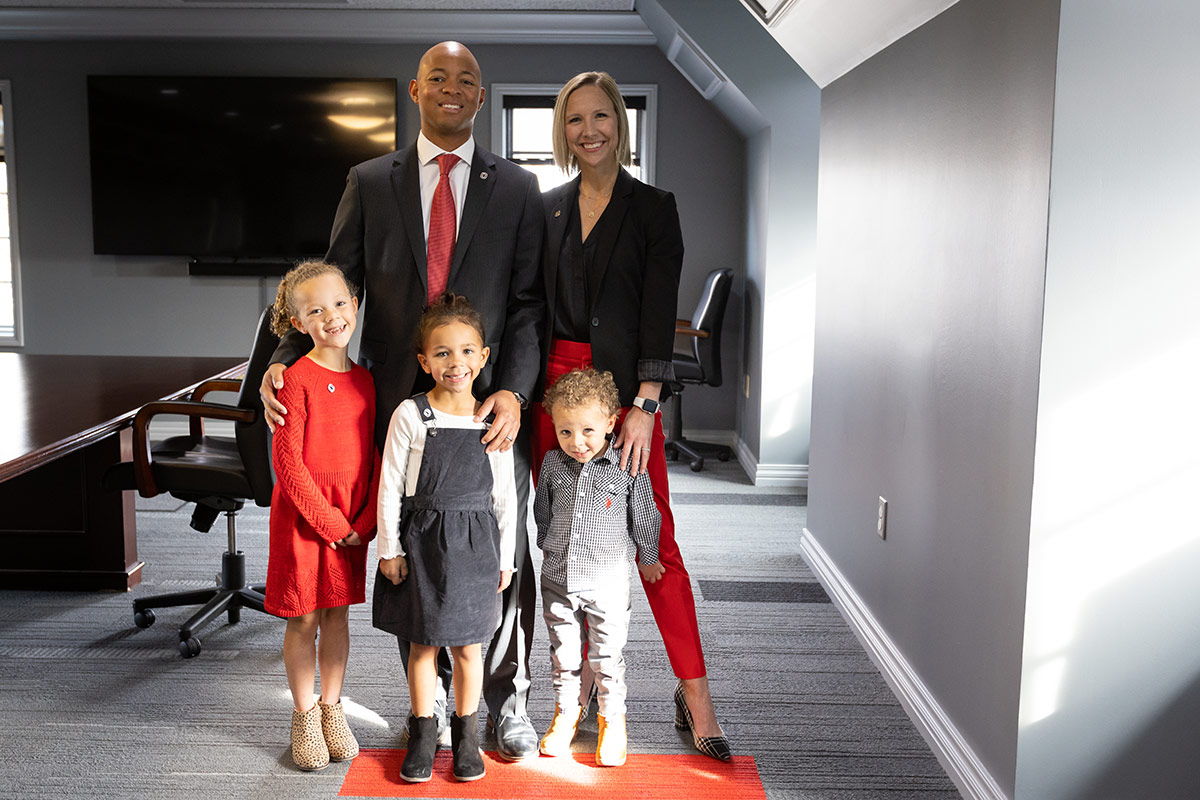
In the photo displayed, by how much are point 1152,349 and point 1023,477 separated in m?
0.31

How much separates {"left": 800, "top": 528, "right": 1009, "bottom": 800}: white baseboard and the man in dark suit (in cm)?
94

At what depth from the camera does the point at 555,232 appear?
2100 mm

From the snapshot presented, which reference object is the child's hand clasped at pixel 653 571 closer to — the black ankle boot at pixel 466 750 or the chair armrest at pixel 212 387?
the black ankle boot at pixel 466 750

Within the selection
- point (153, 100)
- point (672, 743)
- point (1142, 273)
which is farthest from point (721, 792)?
point (153, 100)

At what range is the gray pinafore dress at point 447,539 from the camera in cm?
198

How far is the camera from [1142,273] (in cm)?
170

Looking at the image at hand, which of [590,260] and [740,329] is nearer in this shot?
[590,260]

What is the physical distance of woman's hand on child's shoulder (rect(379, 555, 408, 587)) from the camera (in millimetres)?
1997

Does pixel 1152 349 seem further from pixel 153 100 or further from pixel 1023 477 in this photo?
pixel 153 100

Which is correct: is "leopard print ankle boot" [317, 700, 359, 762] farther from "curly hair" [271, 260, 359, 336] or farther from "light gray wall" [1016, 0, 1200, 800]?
"light gray wall" [1016, 0, 1200, 800]

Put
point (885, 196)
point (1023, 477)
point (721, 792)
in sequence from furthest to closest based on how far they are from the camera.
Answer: point (885, 196)
point (721, 792)
point (1023, 477)

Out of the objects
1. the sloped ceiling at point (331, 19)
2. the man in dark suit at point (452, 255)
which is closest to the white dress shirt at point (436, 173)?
the man in dark suit at point (452, 255)

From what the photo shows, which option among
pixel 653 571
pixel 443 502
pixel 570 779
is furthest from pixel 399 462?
pixel 570 779

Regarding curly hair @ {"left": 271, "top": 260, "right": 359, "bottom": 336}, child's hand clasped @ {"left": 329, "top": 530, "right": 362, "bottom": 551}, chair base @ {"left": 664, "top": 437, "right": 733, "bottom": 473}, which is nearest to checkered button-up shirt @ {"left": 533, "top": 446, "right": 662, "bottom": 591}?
child's hand clasped @ {"left": 329, "top": 530, "right": 362, "bottom": 551}
